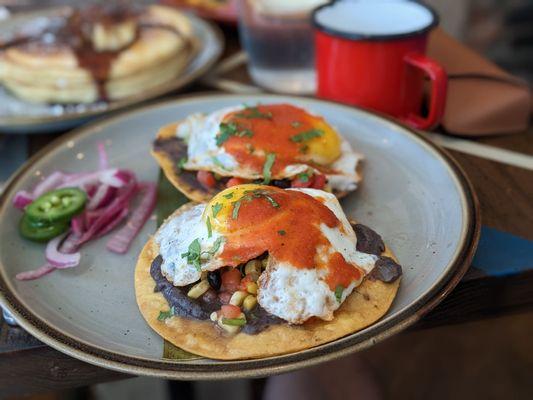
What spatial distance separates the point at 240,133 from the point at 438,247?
25.1 inches

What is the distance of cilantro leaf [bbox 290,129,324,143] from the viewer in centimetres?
176

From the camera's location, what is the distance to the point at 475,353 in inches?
121

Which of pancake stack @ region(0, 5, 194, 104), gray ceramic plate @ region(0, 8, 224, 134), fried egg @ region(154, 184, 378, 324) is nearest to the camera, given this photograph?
fried egg @ region(154, 184, 378, 324)

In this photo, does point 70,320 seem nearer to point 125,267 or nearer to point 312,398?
point 125,267

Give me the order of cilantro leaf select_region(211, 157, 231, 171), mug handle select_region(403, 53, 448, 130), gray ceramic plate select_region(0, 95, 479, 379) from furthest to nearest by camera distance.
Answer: mug handle select_region(403, 53, 448, 130)
cilantro leaf select_region(211, 157, 231, 171)
gray ceramic plate select_region(0, 95, 479, 379)

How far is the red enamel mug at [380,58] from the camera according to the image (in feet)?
6.53

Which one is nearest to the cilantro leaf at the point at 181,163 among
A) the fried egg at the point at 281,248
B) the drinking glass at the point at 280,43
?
the fried egg at the point at 281,248

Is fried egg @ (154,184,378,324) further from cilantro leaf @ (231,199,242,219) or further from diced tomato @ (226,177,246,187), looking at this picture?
diced tomato @ (226,177,246,187)

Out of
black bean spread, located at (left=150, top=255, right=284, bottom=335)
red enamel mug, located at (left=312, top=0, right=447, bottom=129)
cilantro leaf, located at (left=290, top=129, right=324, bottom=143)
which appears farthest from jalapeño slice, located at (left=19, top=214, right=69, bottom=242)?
red enamel mug, located at (left=312, top=0, right=447, bottom=129)

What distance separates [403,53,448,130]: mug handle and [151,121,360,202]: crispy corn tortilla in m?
0.48

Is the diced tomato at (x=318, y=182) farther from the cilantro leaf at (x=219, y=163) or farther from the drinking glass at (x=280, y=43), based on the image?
the drinking glass at (x=280, y=43)

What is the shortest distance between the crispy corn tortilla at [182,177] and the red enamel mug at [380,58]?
54 cm

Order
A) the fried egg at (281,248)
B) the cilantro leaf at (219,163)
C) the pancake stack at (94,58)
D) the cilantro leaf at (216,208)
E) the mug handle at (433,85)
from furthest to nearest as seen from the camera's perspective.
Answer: the pancake stack at (94,58), the mug handle at (433,85), the cilantro leaf at (219,163), the cilantro leaf at (216,208), the fried egg at (281,248)

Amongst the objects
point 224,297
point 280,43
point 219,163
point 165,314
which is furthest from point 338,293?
point 280,43
